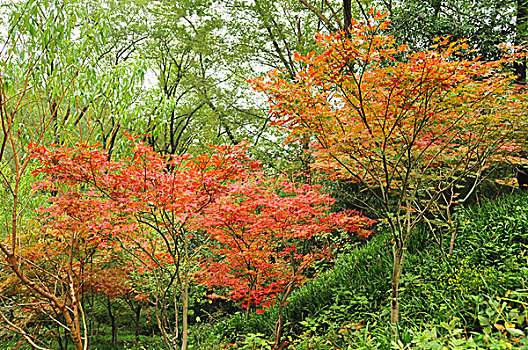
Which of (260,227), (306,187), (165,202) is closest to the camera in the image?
(165,202)

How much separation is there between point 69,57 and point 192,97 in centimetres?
1133

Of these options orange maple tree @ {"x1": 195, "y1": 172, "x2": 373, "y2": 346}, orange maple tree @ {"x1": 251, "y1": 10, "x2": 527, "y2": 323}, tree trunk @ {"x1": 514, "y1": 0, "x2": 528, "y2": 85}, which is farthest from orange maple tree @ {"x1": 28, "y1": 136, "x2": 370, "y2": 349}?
tree trunk @ {"x1": 514, "y1": 0, "x2": 528, "y2": 85}

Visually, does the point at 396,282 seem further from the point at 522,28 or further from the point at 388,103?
the point at 522,28

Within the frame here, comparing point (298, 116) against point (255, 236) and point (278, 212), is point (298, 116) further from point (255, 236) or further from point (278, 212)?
point (255, 236)

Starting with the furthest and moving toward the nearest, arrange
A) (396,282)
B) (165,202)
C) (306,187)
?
(306,187)
(165,202)
(396,282)

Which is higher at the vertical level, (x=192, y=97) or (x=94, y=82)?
(x=192, y=97)

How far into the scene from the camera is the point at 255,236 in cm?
548

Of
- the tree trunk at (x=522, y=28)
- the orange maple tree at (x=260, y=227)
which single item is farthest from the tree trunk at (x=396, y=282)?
the tree trunk at (x=522, y=28)

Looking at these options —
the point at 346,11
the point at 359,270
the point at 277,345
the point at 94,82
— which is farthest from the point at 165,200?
the point at 346,11

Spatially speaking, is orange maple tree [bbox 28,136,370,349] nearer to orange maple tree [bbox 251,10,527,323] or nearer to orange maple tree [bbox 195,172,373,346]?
orange maple tree [bbox 195,172,373,346]

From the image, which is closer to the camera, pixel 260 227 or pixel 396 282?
pixel 396 282

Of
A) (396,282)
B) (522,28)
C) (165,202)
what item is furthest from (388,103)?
(522,28)

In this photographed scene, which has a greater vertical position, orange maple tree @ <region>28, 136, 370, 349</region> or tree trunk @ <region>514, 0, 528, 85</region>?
tree trunk @ <region>514, 0, 528, 85</region>

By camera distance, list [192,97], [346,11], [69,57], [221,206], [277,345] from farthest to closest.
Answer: [192,97] → [346,11] → [277,345] → [221,206] → [69,57]
